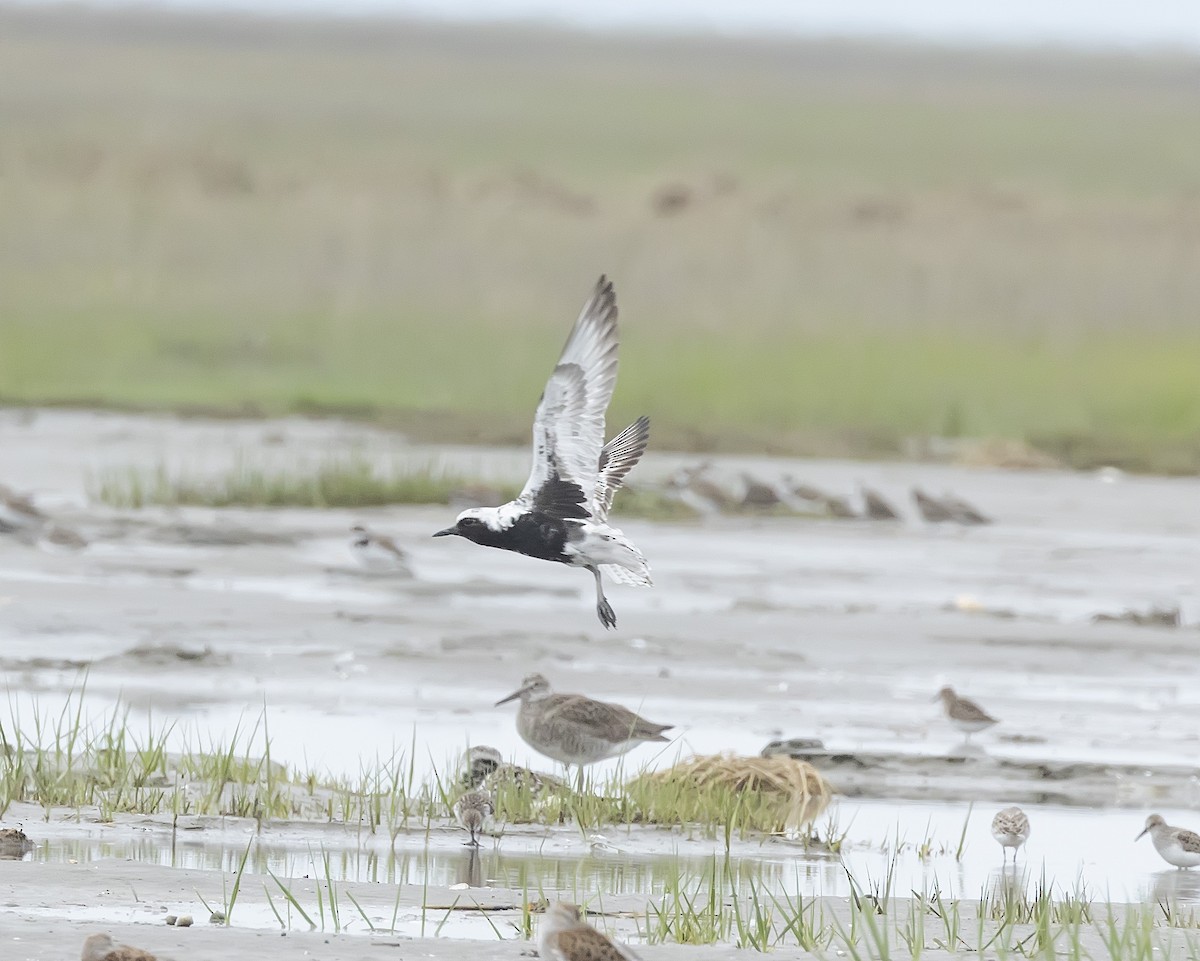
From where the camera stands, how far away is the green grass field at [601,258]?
32.9m

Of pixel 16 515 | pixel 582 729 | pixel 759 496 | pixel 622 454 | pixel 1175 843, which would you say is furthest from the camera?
pixel 759 496

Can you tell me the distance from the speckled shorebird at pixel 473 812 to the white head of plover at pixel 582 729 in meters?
1.17

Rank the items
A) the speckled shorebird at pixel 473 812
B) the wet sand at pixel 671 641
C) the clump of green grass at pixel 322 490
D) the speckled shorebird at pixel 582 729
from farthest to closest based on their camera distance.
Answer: the clump of green grass at pixel 322 490, the wet sand at pixel 671 641, the speckled shorebird at pixel 582 729, the speckled shorebird at pixel 473 812

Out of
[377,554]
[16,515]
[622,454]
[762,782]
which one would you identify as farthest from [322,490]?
[762,782]

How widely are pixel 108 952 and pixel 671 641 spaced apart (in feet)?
27.8

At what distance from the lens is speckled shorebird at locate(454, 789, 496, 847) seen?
9.25 metres

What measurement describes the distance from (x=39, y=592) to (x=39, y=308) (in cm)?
2331

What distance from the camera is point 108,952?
6.70 metres

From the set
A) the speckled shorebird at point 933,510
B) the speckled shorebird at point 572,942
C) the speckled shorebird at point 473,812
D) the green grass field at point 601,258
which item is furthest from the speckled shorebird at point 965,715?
the green grass field at point 601,258

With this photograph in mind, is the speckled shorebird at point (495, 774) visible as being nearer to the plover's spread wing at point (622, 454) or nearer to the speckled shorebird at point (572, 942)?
the plover's spread wing at point (622, 454)

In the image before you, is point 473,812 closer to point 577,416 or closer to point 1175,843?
point 577,416

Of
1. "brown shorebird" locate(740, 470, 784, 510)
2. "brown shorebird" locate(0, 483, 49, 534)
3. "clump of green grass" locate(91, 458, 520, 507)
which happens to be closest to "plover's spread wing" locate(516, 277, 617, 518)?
"brown shorebird" locate(0, 483, 49, 534)

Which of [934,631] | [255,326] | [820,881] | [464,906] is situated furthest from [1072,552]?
[255,326]

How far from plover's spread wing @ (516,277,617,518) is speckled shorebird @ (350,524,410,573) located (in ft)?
21.3
